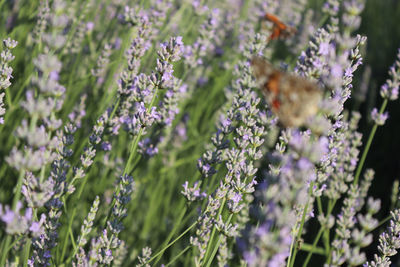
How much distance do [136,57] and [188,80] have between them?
1404 millimetres

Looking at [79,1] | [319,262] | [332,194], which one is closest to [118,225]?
[332,194]

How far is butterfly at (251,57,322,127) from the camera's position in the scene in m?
0.91

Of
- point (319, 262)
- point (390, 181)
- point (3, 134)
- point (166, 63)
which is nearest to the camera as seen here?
point (166, 63)

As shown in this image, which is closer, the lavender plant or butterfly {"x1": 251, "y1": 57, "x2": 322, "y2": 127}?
butterfly {"x1": 251, "y1": 57, "x2": 322, "y2": 127}

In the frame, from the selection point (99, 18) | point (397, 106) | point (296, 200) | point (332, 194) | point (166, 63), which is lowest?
point (296, 200)

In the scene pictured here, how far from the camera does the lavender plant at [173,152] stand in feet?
3.37

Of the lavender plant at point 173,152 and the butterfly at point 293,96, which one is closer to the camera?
the butterfly at point 293,96

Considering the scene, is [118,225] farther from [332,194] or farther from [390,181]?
[390,181]

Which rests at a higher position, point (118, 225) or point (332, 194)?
point (332, 194)

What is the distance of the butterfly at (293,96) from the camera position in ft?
2.98

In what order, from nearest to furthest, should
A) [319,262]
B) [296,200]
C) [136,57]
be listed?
1. [296,200]
2. [136,57]
3. [319,262]

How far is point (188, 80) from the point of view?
3.20 m

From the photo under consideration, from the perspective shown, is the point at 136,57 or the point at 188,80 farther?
the point at 188,80

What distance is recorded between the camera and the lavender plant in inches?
40.4
